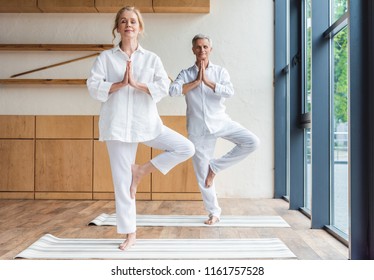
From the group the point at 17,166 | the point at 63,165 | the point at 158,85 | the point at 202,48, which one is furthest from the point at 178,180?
the point at 158,85

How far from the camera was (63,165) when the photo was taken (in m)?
6.42

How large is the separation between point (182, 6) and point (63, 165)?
2.37 metres

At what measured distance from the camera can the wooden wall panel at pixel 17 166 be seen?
6.44 m

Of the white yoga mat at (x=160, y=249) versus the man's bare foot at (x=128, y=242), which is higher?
the man's bare foot at (x=128, y=242)

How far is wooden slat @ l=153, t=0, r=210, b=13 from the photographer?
6.57 meters

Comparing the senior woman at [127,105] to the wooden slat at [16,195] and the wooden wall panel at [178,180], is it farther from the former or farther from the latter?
the wooden slat at [16,195]

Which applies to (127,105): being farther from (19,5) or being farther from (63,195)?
(19,5)

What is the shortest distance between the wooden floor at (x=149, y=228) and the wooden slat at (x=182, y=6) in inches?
92.9

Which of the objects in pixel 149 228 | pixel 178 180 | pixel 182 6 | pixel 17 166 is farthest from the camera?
pixel 182 6

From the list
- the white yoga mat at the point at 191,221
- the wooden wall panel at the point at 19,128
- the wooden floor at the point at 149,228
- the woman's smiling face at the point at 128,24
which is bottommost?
the wooden floor at the point at 149,228

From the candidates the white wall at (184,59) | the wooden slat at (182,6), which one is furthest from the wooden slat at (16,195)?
the wooden slat at (182,6)

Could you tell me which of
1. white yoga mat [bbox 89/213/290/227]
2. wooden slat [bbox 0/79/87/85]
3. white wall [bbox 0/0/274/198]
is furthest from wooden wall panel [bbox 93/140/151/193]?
white yoga mat [bbox 89/213/290/227]

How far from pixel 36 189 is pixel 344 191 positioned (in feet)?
12.6

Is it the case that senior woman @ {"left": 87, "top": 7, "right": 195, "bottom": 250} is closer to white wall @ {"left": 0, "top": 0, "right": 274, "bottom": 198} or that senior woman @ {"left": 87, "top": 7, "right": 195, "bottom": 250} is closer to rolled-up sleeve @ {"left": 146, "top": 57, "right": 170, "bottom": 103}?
rolled-up sleeve @ {"left": 146, "top": 57, "right": 170, "bottom": 103}
